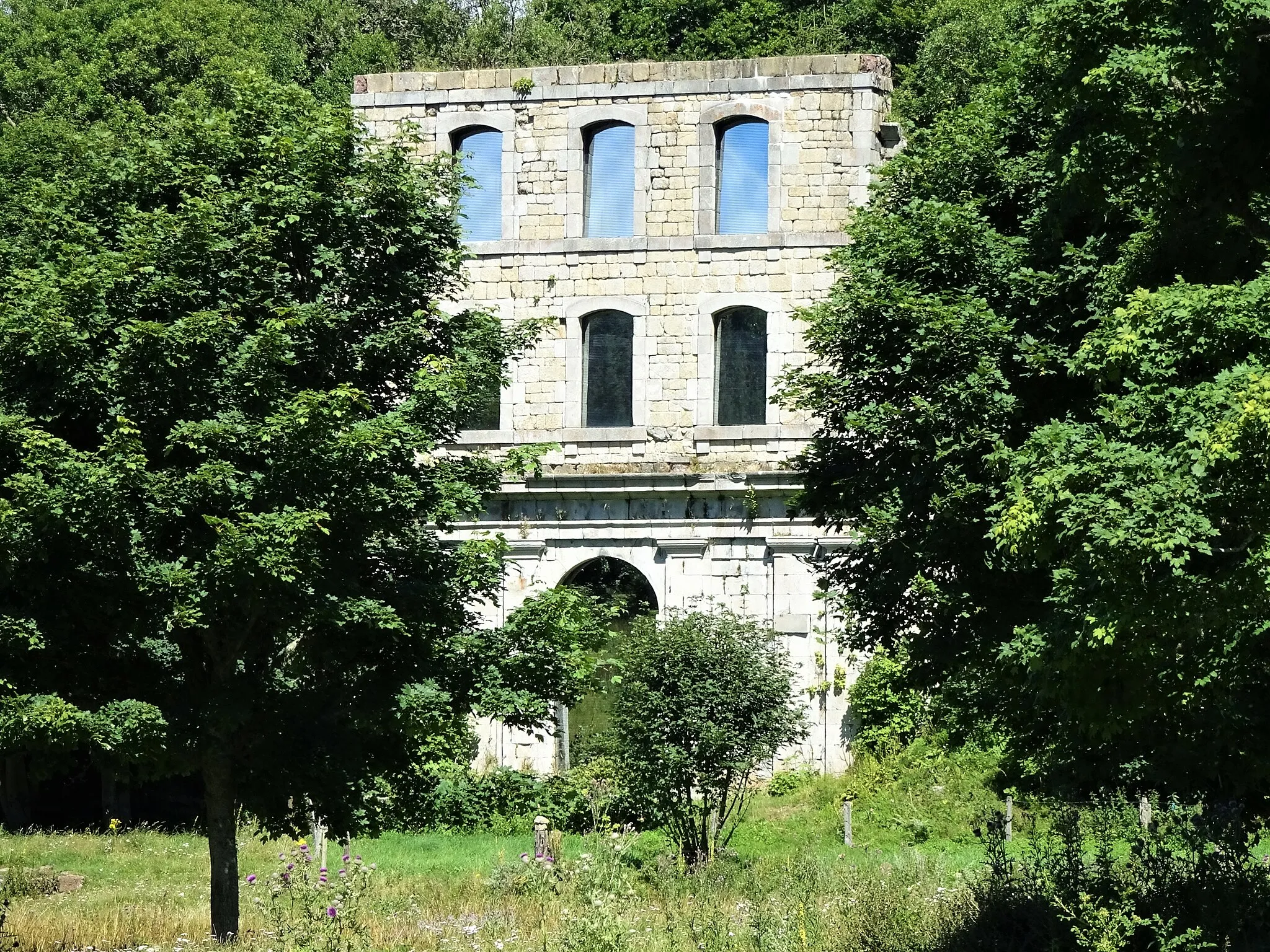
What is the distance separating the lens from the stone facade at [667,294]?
25.8 metres

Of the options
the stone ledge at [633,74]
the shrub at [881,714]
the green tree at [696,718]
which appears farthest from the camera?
the stone ledge at [633,74]

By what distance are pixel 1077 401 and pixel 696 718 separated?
8991mm

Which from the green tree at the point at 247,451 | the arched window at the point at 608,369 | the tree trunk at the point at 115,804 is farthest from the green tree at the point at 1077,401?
the tree trunk at the point at 115,804

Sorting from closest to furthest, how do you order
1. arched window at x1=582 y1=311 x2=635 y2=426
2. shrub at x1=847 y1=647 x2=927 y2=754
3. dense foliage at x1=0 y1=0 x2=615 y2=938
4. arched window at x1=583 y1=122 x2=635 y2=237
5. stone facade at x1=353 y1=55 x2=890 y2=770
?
1. dense foliage at x1=0 y1=0 x2=615 y2=938
2. shrub at x1=847 y1=647 x2=927 y2=754
3. stone facade at x1=353 y1=55 x2=890 y2=770
4. arched window at x1=582 y1=311 x2=635 y2=426
5. arched window at x1=583 y1=122 x2=635 y2=237

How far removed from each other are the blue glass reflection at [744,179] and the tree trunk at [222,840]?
1569cm

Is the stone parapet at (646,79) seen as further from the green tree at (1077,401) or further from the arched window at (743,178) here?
Result: the green tree at (1077,401)

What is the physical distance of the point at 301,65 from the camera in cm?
3834

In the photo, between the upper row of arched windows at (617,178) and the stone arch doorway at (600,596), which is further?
the upper row of arched windows at (617,178)

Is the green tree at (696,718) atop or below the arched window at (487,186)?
below

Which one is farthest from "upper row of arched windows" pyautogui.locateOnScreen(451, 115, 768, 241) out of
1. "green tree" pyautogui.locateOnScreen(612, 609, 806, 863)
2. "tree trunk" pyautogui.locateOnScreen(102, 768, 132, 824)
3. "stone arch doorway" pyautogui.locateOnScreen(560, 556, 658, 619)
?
"tree trunk" pyautogui.locateOnScreen(102, 768, 132, 824)

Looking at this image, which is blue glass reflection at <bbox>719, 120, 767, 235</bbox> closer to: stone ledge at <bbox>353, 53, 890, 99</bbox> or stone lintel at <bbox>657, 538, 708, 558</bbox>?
stone ledge at <bbox>353, 53, 890, 99</bbox>

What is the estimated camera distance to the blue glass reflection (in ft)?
88.3

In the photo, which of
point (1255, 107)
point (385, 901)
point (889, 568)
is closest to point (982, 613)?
point (889, 568)

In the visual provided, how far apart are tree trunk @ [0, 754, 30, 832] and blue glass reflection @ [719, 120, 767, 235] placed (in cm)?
1447
